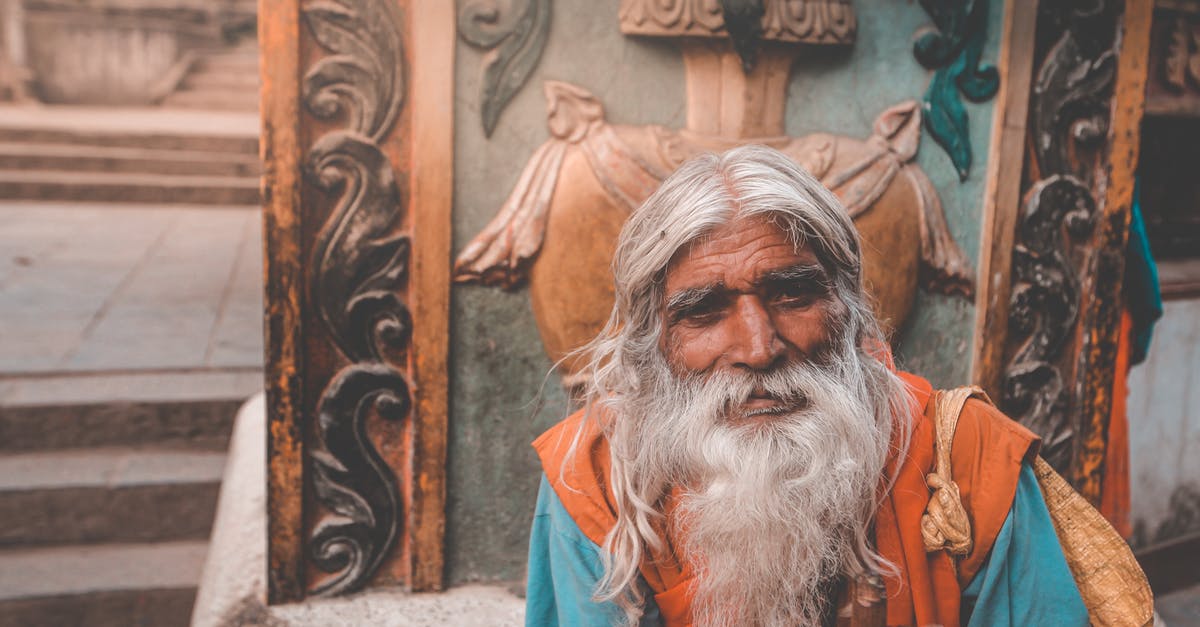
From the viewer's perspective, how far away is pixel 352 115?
213cm

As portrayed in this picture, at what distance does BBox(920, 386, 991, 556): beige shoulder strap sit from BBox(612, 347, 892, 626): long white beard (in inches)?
3.3

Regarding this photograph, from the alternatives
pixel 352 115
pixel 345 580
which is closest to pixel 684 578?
pixel 345 580

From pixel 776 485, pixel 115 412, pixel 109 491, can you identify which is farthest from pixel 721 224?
pixel 115 412

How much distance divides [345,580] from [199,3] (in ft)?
44.9

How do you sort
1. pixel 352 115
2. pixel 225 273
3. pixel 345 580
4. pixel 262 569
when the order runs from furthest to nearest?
pixel 225 273 → pixel 262 569 → pixel 345 580 → pixel 352 115

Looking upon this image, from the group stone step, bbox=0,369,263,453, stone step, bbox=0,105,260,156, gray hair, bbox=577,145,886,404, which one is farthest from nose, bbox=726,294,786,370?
stone step, bbox=0,105,260,156

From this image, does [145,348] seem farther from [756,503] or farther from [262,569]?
[756,503]

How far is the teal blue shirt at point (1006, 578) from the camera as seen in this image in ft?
4.98

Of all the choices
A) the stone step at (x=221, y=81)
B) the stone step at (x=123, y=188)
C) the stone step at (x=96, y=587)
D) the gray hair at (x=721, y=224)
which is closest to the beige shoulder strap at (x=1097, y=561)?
the gray hair at (x=721, y=224)

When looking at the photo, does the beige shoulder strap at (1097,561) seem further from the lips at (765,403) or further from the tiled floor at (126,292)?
the tiled floor at (126,292)

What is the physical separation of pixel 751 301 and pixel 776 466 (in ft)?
0.86

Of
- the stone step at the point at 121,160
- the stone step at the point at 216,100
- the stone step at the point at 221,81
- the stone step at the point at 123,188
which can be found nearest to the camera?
the stone step at the point at 123,188

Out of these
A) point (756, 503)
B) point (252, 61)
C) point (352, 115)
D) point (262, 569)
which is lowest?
A: point (262, 569)

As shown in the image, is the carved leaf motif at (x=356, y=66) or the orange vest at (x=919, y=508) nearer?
the orange vest at (x=919, y=508)
